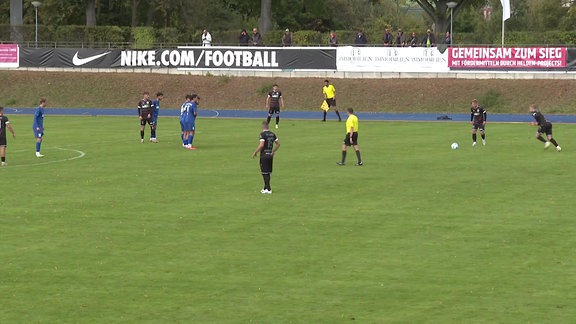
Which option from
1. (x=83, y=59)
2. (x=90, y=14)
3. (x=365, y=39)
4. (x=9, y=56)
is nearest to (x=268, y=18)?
(x=90, y=14)

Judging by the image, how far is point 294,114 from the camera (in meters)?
60.4

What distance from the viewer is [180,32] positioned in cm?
7975

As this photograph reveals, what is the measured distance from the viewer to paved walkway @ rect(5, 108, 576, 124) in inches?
2195

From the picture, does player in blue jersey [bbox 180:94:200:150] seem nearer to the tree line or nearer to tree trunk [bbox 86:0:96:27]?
the tree line

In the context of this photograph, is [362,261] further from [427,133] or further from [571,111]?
[571,111]

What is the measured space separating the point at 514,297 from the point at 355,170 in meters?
16.4

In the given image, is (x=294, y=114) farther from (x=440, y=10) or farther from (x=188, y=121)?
(x=440, y=10)

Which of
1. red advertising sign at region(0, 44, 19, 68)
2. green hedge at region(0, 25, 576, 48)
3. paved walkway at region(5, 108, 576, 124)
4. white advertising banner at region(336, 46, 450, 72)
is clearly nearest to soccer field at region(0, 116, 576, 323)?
paved walkway at region(5, 108, 576, 124)

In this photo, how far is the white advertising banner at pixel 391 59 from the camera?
208 feet

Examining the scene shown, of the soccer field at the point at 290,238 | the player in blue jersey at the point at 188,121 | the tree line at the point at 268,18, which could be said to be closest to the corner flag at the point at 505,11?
the tree line at the point at 268,18

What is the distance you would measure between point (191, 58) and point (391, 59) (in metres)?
13.0

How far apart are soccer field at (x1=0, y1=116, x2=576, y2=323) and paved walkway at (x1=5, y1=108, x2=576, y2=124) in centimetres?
1835

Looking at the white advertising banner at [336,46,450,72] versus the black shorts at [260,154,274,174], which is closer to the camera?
the black shorts at [260,154,274,174]

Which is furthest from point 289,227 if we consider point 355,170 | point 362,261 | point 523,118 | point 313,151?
point 523,118
